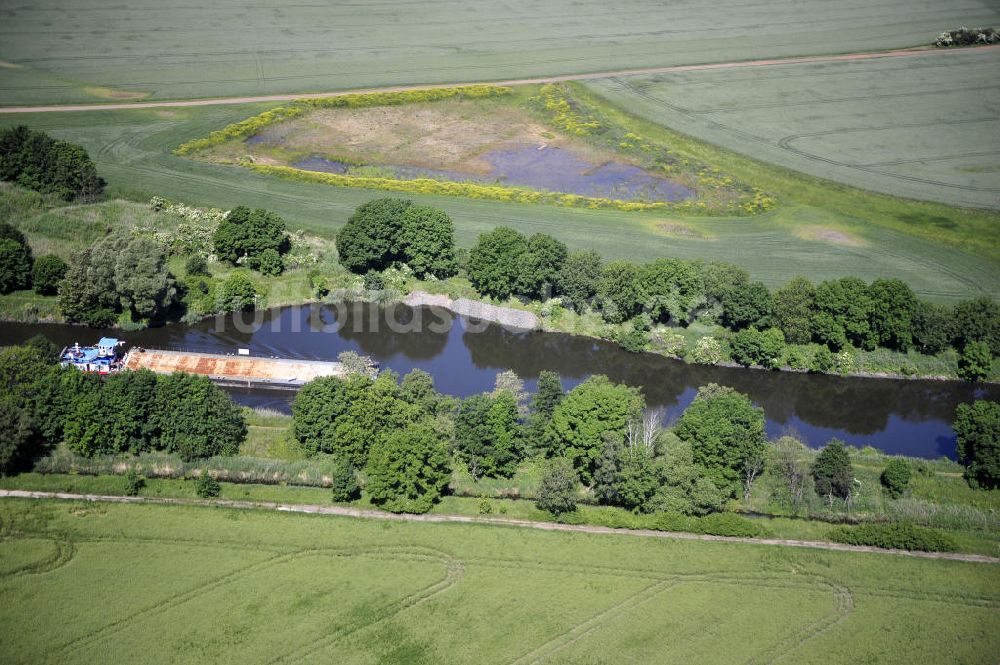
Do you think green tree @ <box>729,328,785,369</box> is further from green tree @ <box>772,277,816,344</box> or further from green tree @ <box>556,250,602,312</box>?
green tree @ <box>556,250,602,312</box>

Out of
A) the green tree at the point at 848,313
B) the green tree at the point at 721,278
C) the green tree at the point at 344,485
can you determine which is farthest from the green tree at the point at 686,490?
the green tree at the point at 848,313

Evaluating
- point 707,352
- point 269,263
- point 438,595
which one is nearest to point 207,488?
point 438,595

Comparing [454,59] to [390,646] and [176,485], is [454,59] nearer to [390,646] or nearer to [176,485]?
[176,485]

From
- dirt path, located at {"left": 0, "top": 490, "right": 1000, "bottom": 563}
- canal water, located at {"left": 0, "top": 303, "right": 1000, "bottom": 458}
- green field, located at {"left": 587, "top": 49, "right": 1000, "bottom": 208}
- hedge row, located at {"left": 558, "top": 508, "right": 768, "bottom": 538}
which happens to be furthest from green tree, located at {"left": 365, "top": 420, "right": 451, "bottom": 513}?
green field, located at {"left": 587, "top": 49, "right": 1000, "bottom": 208}

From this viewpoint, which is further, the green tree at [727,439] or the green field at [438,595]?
the green tree at [727,439]

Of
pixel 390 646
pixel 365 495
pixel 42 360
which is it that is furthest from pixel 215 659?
pixel 42 360

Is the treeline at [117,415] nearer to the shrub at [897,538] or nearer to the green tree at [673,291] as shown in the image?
the green tree at [673,291]
